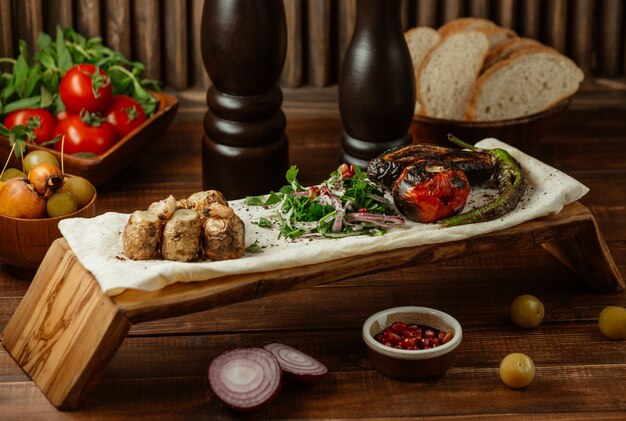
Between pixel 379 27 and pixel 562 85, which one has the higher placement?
pixel 379 27

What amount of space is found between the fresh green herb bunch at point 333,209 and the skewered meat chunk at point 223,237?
130 millimetres

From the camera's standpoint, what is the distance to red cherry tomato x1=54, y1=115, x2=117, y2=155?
9.05ft

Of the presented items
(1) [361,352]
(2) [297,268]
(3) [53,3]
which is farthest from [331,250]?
(3) [53,3]

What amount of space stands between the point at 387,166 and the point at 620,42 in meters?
1.51

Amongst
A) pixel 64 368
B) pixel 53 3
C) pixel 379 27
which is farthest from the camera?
pixel 53 3

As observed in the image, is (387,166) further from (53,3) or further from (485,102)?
(53,3)

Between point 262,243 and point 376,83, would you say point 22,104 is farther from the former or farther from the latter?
point 262,243

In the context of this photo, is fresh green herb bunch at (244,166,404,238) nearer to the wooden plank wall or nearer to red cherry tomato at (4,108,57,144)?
red cherry tomato at (4,108,57,144)

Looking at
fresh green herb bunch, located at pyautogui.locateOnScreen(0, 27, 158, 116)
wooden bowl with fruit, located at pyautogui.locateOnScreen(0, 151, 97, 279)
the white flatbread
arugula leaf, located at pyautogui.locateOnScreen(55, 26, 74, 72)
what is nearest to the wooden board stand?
the white flatbread

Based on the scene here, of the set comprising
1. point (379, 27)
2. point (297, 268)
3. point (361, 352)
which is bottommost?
point (361, 352)

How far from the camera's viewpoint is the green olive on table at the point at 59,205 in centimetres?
227

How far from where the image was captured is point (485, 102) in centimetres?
302

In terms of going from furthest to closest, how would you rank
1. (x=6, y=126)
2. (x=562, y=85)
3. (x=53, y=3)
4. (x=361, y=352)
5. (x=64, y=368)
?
(x=53, y=3) < (x=562, y=85) < (x=6, y=126) < (x=361, y=352) < (x=64, y=368)

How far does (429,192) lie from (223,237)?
44cm
